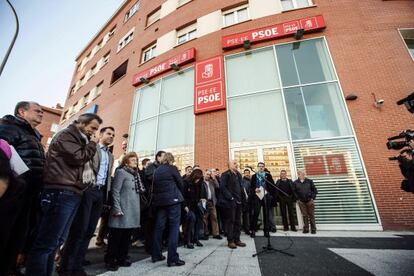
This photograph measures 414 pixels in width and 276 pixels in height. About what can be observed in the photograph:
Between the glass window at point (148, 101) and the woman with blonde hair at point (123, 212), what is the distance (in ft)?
24.5

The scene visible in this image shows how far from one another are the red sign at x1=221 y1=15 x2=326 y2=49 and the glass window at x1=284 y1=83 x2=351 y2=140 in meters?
2.69

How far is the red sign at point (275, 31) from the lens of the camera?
845 cm

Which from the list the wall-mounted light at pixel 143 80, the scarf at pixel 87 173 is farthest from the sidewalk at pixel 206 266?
the wall-mounted light at pixel 143 80

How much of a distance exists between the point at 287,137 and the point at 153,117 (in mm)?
6546

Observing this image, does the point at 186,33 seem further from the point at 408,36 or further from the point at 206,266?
the point at 206,266

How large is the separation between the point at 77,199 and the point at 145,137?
335 inches

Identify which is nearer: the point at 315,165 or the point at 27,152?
the point at 27,152

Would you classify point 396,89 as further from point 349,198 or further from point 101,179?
point 101,179

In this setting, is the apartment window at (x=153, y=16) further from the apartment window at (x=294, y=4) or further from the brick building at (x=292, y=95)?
the apartment window at (x=294, y=4)

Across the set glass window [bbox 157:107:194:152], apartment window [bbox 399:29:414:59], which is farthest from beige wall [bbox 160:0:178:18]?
apartment window [bbox 399:29:414:59]

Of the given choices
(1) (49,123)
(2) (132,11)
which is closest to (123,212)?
(2) (132,11)

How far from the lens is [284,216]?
6.41 metres

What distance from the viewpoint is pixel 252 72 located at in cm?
885

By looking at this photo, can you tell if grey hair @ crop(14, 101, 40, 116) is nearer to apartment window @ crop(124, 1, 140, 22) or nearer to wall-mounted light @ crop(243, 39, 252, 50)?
wall-mounted light @ crop(243, 39, 252, 50)
